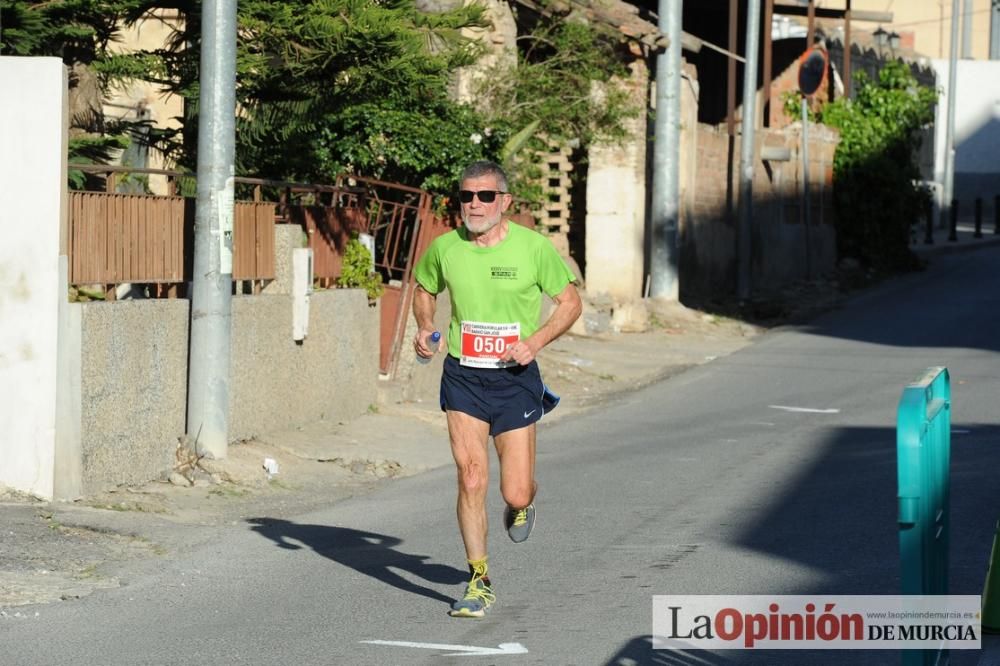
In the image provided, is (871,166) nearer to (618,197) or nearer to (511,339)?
(618,197)

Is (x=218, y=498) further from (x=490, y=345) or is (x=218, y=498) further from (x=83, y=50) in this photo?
(x=83, y=50)

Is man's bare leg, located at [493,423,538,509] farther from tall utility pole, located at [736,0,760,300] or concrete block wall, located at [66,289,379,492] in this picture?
tall utility pole, located at [736,0,760,300]

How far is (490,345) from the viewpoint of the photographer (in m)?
7.27

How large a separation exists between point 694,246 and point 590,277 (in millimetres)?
3736

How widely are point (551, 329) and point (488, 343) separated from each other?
0.94 ft

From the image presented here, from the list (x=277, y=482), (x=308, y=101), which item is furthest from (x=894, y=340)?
(x=277, y=482)

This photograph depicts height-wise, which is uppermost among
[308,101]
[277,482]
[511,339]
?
[308,101]

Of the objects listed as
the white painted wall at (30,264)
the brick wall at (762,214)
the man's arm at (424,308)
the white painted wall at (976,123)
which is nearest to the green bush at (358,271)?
the white painted wall at (30,264)

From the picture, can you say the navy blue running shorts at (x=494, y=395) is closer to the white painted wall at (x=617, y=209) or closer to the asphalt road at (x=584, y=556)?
the asphalt road at (x=584, y=556)

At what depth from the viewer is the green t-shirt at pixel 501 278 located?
23.9 feet

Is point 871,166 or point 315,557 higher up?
point 871,166

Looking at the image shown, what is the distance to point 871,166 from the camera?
3325cm

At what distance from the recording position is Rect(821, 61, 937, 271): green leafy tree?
109 feet

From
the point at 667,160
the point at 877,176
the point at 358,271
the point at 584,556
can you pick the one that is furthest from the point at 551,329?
the point at 877,176
